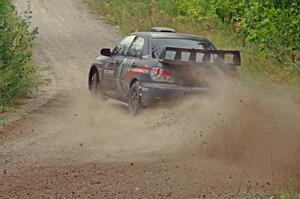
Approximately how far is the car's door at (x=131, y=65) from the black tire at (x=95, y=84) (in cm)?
172

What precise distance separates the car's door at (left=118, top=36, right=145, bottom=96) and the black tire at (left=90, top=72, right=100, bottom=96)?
172cm

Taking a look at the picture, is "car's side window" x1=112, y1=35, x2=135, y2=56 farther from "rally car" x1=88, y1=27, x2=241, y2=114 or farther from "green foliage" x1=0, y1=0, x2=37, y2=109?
"green foliage" x1=0, y1=0, x2=37, y2=109

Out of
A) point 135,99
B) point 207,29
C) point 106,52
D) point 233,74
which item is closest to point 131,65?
point 135,99

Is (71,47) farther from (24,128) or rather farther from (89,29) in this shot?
(24,128)

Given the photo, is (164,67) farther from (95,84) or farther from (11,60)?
(11,60)

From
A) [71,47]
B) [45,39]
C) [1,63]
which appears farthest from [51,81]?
[45,39]

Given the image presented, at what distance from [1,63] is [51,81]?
5285 millimetres

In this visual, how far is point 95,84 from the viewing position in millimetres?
15539

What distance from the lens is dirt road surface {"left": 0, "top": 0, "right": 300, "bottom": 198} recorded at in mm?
7855

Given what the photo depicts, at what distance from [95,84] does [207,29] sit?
10529 millimetres

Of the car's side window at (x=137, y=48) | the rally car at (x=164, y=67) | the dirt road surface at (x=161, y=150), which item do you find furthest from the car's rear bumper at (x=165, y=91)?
the car's side window at (x=137, y=48)

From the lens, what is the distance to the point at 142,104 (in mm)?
12461

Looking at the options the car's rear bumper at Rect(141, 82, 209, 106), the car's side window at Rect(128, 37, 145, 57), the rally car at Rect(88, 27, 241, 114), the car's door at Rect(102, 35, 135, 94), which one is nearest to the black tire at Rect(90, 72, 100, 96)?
the car's door at Rect(102, 35, 135, 94)

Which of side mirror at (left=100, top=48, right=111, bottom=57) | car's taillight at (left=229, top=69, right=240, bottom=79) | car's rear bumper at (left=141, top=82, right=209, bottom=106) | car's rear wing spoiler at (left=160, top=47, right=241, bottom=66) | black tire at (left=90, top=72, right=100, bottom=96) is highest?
car's rear wing spoiler at (left=160, top=47, right=241, bottom=66)
